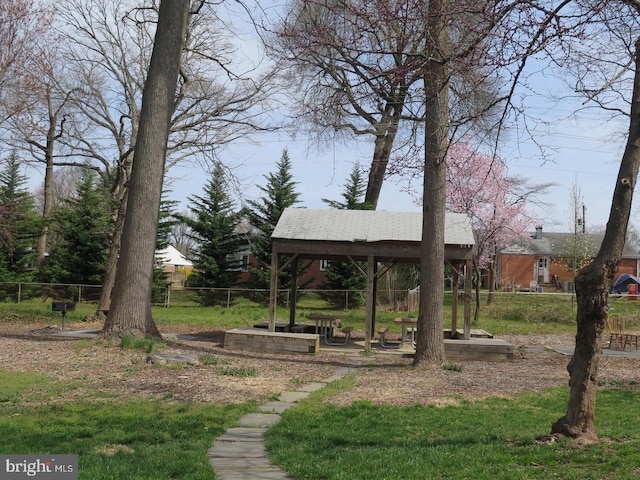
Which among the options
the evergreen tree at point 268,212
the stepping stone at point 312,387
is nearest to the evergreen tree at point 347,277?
the evergreen tree at point 268,212

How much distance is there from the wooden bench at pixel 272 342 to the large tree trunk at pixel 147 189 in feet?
7.43

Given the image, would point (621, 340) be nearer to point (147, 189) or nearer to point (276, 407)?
point (276, 407)

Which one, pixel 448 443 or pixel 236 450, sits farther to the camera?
pixel 448 443

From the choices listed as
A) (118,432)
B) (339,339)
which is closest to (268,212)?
(339,339)

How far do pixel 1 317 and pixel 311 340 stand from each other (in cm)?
1328

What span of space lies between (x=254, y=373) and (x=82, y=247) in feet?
73.9

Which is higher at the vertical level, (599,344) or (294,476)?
(599,344)

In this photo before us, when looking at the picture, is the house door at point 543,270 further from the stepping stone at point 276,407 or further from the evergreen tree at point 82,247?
the stepping stone at point 276,407

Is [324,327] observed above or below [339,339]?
above

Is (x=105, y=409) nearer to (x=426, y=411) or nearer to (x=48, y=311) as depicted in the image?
(x=426, y=411)

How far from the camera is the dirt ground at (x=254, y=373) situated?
10.4 meters

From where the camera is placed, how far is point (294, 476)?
5.79 meters

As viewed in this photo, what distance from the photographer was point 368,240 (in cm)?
1719

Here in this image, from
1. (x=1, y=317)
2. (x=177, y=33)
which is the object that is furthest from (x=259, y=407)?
(x=1, y=317)
